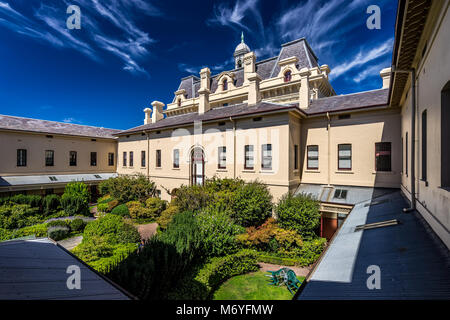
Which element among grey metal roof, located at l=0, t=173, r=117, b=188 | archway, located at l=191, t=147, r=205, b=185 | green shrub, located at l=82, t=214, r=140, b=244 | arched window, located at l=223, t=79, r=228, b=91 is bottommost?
green shrub, located at l=82, t=214, r=140, b=244

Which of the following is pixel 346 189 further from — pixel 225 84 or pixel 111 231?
pixel 225 84

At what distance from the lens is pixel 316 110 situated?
1570 cm

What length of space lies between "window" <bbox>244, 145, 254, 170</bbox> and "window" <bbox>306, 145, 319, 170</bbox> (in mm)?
4169

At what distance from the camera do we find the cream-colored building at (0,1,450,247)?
201 inches

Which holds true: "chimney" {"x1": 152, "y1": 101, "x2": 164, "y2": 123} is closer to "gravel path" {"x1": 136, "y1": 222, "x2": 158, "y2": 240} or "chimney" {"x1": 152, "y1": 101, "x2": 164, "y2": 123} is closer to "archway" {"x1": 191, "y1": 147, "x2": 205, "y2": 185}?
"archway" {"x1": 191, "y1": 147, "x2": 205, "y2": 185}

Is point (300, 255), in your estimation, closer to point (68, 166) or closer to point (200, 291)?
point (200, 291)

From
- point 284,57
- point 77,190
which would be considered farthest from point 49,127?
point 284,57

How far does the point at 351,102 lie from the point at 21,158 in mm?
30790

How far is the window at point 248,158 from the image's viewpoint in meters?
16.1

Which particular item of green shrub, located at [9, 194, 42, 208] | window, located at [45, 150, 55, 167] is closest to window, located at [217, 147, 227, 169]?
green shrub, located at [9, 194, 42, 208]

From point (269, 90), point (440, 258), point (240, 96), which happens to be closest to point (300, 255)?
point (440, 258)

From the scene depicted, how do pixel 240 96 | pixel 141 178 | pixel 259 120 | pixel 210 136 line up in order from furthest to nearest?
pixel 240 96 → pixel 141 178 → pixel 210 136 → pixel 259 120

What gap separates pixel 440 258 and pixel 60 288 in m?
6.95

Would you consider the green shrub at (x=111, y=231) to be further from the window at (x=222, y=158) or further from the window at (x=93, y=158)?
the window at (x=93, y=158)
